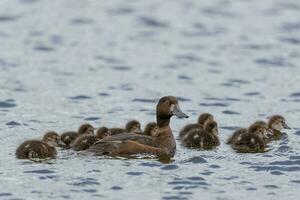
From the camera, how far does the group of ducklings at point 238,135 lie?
640 inches

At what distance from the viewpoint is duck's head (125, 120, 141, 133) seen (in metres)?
17.0

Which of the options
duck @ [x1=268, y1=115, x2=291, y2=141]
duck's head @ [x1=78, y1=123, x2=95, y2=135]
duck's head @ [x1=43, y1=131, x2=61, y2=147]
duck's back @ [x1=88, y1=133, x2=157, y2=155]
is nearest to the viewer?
duck's back @ [x1=88, y1=133, x2=157, y2=155]

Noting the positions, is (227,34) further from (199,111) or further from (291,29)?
(199,111)

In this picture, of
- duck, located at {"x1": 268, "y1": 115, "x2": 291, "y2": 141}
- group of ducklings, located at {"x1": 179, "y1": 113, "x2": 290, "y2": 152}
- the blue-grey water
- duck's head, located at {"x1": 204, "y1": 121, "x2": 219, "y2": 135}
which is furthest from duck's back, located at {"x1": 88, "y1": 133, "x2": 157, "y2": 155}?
duck, located at {"x1": 268, "y1": 115, "x2": 291, "y2": 141}

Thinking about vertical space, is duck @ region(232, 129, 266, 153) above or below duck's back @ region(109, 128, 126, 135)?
below

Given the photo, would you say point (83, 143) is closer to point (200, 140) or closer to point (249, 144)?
point (200, 140)

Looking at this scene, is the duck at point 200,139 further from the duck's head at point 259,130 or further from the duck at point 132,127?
the duck at point 132,127

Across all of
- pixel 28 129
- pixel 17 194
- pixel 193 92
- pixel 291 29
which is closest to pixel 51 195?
pixel 17 194

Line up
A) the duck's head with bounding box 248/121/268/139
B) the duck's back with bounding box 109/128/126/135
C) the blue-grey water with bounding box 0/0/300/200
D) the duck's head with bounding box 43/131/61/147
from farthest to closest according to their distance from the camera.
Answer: the duck's head with bounding box 248/121/268/139, the duck's back with bounding box 109/128/126/135, the duck's head with bounding box 43/131/61/147, the blue-grey water with bounding box 0/0/300/200

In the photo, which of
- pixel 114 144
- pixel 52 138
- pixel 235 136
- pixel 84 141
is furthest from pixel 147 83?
pixel 114 144

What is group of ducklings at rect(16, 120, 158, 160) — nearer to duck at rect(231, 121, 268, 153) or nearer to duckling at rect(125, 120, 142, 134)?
duckling at rect(125, 120, 142, 134)

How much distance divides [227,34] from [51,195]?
444 inches

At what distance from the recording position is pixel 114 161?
604 inches

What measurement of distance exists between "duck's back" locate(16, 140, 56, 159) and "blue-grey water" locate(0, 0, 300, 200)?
137mm
